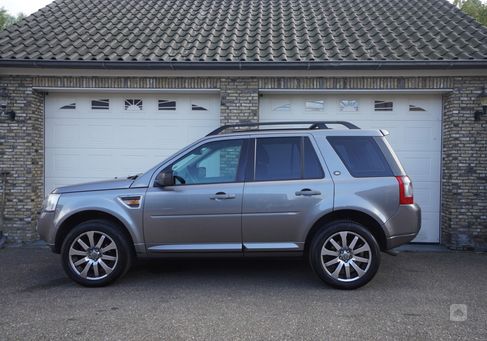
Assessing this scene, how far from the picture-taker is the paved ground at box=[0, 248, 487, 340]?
429 cm

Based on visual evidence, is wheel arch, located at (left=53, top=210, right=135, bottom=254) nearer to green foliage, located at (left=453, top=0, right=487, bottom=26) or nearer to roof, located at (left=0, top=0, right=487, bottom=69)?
roof, located at (left=0, top=0, right=487, bottom=69)

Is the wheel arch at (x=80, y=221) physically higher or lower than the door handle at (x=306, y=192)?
lower

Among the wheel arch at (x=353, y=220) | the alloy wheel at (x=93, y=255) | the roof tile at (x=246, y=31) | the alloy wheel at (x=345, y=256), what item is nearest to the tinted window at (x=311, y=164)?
the wheel arch at (x=353, y=220)

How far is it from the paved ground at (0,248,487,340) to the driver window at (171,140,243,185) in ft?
4.32

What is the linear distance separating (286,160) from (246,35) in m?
4.33

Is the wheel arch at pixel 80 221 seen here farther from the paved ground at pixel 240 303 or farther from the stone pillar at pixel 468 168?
the stone pillar at pixel 468 168

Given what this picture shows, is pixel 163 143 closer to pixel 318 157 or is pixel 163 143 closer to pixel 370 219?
pixel 318 157

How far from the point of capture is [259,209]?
18.0 ft

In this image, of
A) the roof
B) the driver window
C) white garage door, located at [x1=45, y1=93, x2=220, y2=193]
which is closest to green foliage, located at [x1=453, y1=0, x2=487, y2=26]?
the roof

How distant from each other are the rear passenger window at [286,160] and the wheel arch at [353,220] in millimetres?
508

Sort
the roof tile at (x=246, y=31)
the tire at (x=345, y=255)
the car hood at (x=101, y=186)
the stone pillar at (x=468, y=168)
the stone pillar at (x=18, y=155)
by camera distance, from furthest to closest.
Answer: the stone pillar at (x=18, y=155)
the roof tile at (x=246, y=31)
the stone pillar at (x=468, y=168)
the car hood at (x=101, y=186)
the tire at (x=345, y=255)

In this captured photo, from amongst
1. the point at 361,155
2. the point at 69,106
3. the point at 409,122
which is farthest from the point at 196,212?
the point at 409,122

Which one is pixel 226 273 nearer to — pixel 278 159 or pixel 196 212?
pixel 196 212

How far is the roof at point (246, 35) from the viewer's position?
7918 mm
